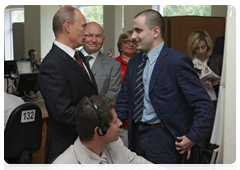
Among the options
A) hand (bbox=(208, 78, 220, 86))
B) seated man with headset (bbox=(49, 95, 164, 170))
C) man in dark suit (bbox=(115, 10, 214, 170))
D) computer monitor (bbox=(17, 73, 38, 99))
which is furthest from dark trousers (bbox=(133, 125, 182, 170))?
computer monitor (bbox=(17, 73, 38, 99))

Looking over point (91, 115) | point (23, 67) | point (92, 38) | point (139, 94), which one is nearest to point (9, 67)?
point (23, 67)

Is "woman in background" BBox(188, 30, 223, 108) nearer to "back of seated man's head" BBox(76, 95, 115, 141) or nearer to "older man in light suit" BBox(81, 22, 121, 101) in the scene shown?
"older man in light suit" BBox(81, 22, 121, 101)

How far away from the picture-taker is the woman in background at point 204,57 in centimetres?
303

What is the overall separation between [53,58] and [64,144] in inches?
22.3

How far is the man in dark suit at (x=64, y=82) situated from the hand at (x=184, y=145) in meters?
0.65

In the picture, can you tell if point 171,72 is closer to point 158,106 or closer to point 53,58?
point 158,106

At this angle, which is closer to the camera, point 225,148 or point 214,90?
point 225,148

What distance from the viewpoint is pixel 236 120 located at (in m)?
1.16

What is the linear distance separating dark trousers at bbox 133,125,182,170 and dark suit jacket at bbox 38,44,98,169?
48cm

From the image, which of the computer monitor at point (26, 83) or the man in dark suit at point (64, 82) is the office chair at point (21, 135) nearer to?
the man in dark suit at point (64, 82)

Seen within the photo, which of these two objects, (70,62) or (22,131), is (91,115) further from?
(22,131)

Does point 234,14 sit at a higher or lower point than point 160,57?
higher

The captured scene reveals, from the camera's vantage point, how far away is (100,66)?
2.37m
